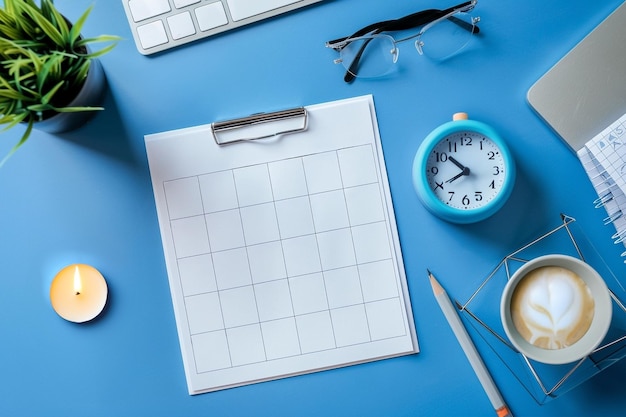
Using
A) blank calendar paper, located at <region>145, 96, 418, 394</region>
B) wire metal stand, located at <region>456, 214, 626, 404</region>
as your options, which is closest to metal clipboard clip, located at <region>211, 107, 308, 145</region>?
blank calendar paper, located at <region>145, 96, 418, 394</region>

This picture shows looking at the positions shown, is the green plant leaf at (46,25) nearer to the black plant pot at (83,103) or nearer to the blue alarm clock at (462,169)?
the black plant pot at (83,103)

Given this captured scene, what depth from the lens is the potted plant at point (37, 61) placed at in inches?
27.5

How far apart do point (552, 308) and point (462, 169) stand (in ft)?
0.72

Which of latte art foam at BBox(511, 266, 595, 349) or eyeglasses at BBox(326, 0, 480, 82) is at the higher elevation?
eyeglasses at BBox(326, 0, 480, 82)

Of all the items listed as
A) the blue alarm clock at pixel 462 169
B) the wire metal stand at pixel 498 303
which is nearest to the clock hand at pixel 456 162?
the blue alarm clock at pixel 462 169

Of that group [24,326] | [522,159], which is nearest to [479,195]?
[522,159]

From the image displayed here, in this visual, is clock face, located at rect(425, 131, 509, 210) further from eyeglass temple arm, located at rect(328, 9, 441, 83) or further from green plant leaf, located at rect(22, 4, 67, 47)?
green plant leaf, located at rect(22, 4, 67, 47)

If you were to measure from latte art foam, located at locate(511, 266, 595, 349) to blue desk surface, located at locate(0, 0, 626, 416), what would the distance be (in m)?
0.10

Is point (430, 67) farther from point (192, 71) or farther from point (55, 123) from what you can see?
point (55, 123)

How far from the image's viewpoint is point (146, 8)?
85 centimetres

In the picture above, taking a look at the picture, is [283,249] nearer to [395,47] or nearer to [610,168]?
[395,47]

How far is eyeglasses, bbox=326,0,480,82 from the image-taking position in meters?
0.85

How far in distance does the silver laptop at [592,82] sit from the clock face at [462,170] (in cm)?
12

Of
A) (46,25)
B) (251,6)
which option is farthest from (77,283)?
(251,6)
